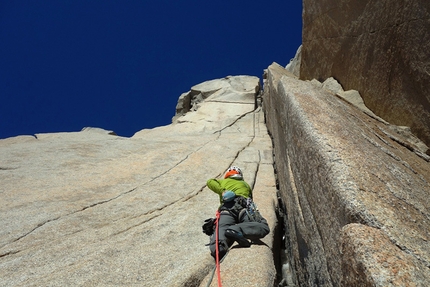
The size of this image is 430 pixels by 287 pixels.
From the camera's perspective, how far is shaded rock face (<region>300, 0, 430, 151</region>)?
680cm

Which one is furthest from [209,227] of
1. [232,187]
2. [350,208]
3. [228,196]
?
[350,208]

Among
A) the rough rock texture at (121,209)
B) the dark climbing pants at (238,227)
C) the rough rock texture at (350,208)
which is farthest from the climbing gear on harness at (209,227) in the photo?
the rough rock texture at (350,208)

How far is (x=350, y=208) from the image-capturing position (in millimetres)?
2902

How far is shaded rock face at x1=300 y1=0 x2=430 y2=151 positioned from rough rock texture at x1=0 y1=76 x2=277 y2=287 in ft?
11.4

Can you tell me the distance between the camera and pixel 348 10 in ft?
31.7

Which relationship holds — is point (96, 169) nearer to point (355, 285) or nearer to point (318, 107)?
point (318, 107)

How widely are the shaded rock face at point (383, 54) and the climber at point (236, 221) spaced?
406 cm

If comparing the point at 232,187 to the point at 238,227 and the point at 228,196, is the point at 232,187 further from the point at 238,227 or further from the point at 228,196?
the point at 238,227

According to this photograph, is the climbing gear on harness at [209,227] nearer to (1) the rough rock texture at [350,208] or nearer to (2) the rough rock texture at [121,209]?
(2) the rough rock texture at [121,209]

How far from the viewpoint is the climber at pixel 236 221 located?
517 cm

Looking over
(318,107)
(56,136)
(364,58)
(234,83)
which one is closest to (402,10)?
(364,58)

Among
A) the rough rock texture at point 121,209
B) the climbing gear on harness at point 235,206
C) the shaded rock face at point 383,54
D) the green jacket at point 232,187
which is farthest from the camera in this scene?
the shaded rock face at point 383,54

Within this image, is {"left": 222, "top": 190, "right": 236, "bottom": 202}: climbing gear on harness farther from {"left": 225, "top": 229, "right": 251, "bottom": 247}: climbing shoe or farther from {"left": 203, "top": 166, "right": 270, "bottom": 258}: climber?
{"left": 225, "top": 229, "right": 251, "bottom": 247}: climbing shoe

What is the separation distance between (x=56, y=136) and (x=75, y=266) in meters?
10.6
